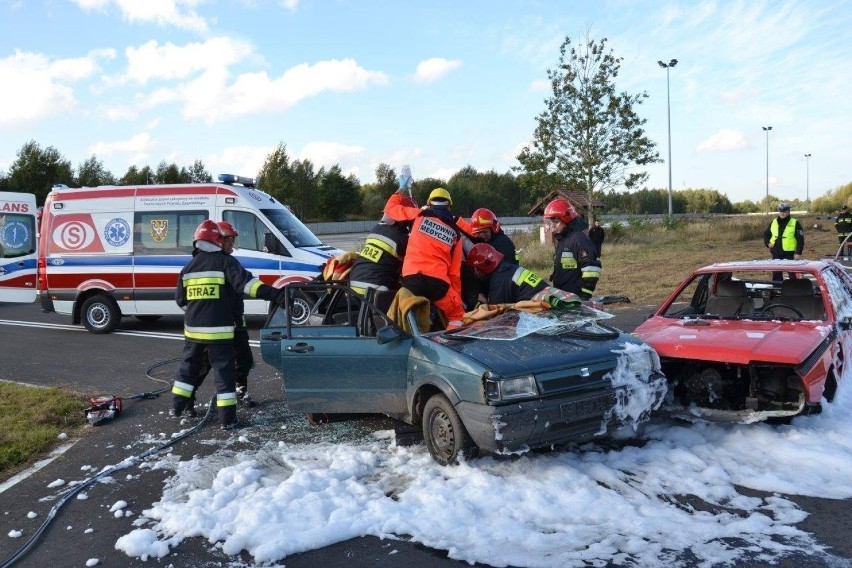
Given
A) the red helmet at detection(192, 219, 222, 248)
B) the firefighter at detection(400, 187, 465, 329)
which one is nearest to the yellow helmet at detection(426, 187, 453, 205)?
the firefighter at detection(400, 187, 465, 329)

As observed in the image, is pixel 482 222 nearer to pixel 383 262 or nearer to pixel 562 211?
pixel 562 211

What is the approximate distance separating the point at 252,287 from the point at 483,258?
208cm

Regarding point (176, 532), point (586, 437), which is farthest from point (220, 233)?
point (586, 437)

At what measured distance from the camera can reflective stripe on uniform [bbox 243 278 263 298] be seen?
6317 millimetres

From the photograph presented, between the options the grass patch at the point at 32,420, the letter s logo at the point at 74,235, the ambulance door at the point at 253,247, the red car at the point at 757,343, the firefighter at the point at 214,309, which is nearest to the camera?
the red car at the point at 757,343

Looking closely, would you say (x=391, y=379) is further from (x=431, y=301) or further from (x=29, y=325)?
(x=29, y=325)

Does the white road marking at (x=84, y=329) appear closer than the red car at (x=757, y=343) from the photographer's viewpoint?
No

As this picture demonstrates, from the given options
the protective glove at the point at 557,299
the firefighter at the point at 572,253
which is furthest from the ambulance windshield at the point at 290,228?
the protective glove at the point at 557,299

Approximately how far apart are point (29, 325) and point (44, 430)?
8.82 metres

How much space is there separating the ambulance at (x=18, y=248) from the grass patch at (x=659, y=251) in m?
12.4

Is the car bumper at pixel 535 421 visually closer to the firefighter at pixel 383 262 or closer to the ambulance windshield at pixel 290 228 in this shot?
the firefighter at pixel 383 262

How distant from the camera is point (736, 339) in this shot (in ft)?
18.1

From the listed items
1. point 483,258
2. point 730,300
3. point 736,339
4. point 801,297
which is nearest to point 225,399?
point 483,258

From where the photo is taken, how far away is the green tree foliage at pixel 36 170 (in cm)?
4041
